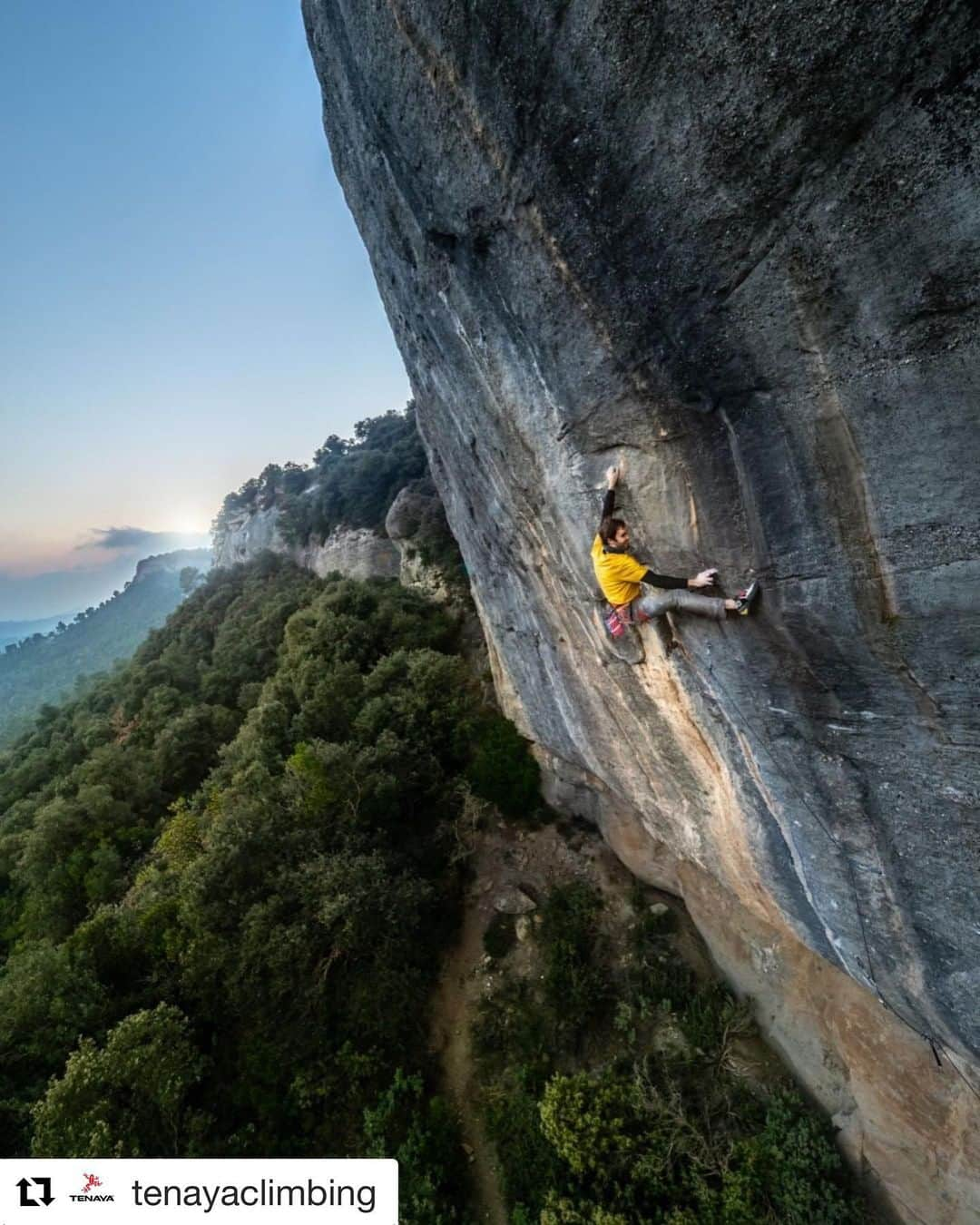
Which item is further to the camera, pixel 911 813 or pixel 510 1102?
pixel 510 1102

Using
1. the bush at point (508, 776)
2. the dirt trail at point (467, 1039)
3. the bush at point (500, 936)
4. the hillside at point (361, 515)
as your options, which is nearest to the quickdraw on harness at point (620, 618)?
the bush at point (508, 776)

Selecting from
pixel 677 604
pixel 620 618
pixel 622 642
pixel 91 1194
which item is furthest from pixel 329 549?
pixel 677 604

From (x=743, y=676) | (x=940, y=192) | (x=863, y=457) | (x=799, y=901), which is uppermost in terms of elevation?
(x=940, y=192)

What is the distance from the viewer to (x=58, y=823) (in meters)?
18.1

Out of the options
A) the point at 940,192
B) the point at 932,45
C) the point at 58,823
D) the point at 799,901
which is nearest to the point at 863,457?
the point at 940,192

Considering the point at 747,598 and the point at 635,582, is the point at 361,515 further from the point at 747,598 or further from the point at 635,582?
the point at 747,598

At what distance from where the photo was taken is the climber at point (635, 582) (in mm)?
5238

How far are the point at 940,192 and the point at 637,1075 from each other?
1277 cm

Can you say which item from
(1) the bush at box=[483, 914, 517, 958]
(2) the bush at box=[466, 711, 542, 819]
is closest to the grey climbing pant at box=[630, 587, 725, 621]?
(2) the bush at box=[466, 711, 542, 819]

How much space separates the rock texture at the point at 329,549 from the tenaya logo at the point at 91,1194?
2416cm

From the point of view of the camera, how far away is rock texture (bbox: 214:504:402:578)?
30.5m

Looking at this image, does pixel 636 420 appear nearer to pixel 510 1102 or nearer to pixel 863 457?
pixel 863 457

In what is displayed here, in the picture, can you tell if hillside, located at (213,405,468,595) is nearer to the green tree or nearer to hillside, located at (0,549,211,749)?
the green tree

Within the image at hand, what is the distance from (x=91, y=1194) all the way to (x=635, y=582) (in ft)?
40.3
